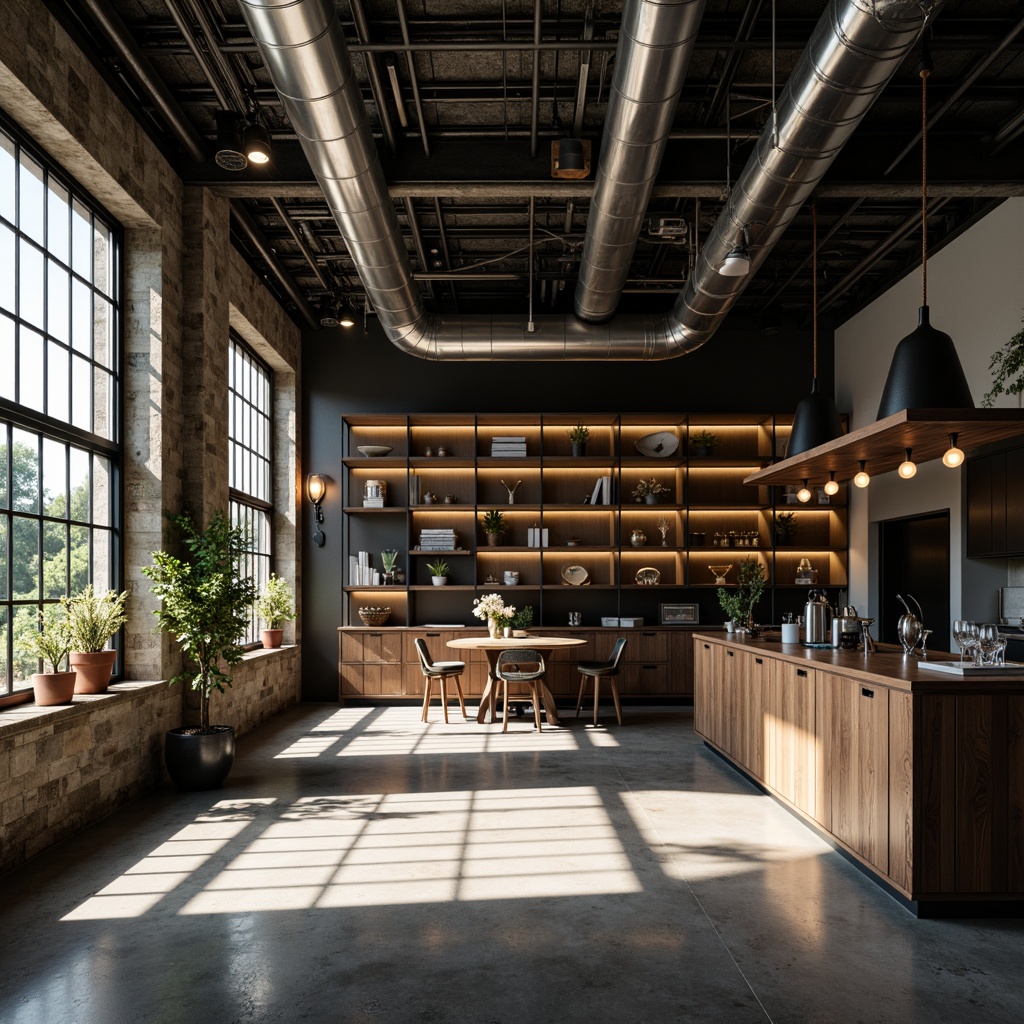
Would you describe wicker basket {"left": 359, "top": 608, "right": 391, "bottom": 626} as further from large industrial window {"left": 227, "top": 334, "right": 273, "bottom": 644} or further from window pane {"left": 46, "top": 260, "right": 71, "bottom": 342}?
window pane {"left": 46, "top": 260, "right": 71, "bottom": 342}

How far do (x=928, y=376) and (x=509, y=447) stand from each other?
608 centimetres

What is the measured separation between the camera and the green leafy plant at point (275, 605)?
9.44m

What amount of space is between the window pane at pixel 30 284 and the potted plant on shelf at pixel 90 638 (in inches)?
63.3

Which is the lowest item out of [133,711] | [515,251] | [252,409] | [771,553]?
[133,711]

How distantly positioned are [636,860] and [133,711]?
3316 mm

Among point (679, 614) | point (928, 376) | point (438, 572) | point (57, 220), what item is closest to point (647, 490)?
point (679, 614)

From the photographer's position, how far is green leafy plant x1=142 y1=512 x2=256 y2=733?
5.73 m

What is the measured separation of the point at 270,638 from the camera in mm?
9508

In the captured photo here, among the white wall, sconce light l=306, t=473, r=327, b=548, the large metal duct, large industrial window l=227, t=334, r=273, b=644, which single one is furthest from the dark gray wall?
the large metal duct

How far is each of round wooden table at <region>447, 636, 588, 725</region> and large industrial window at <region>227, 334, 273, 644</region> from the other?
95.0 inches

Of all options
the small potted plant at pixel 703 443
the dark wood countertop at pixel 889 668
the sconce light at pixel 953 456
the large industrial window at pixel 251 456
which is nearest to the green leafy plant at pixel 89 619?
the large industrial window at pixel 251 456

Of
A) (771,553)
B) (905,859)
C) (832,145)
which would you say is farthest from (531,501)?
(905,859)

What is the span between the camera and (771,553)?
410 inches

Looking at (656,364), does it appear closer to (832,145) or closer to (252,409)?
(252,409)
